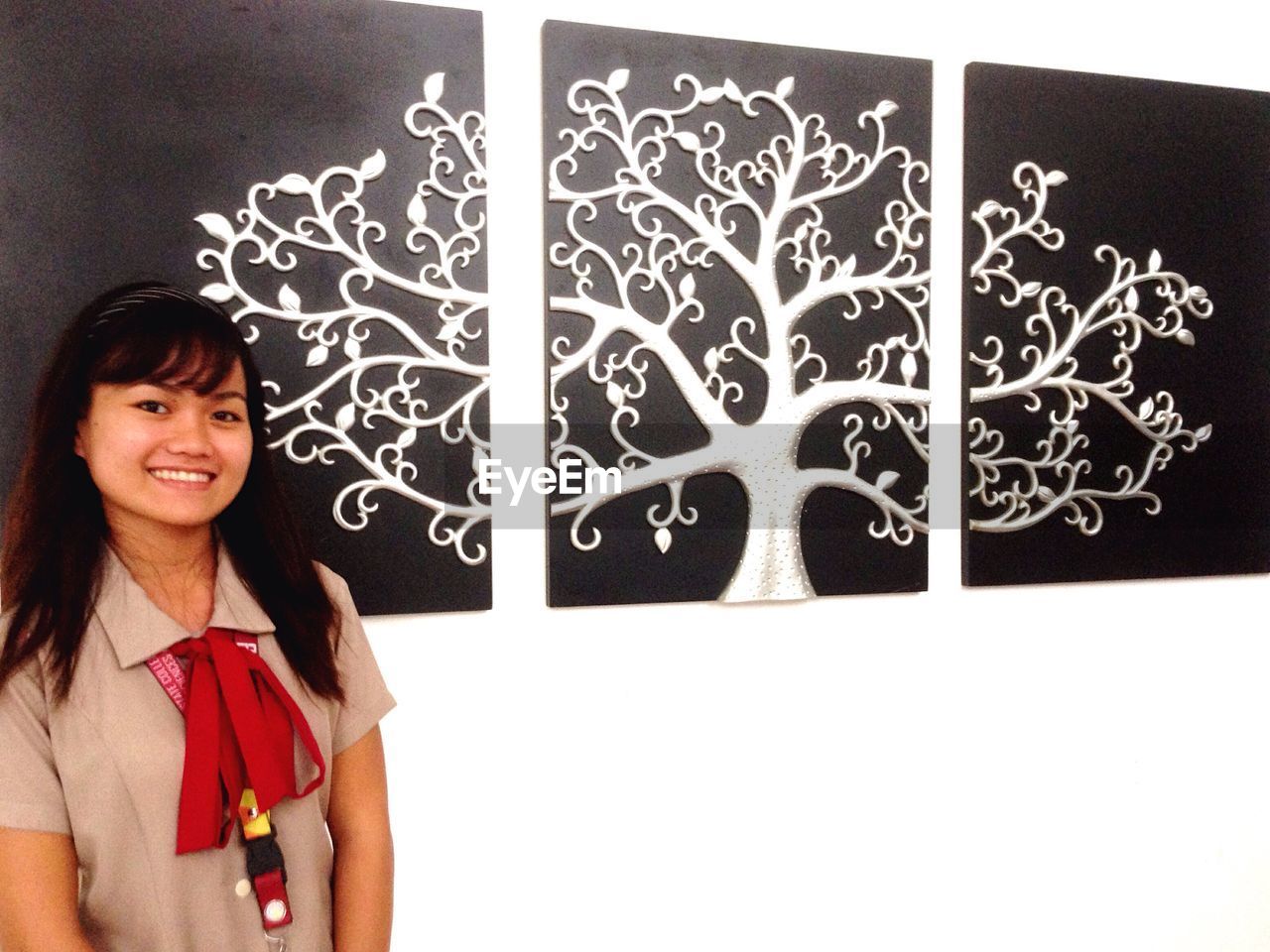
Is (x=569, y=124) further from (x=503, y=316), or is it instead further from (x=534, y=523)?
(x=534, y=523)

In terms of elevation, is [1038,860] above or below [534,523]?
below

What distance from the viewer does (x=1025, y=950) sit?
7.12 ft

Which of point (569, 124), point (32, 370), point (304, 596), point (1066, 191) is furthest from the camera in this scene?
point (1066, 191)

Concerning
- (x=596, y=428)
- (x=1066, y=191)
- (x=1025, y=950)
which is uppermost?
(x=1066, y=191)

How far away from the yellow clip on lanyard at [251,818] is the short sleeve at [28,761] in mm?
184

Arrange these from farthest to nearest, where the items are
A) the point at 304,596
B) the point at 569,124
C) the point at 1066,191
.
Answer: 1. the point at 1066,191
2. the point at 569,124
3. the point at 304,596

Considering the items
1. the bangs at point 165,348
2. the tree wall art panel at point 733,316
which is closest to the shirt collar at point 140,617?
the bangs at point 165,348

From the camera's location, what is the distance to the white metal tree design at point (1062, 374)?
206 centimetres

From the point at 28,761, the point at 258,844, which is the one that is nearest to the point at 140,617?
the point at 28,761

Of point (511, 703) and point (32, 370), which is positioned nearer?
point (32, 370)

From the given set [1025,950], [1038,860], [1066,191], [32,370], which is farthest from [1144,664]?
[32,370]

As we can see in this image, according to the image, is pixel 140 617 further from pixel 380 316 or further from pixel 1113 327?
pixel 1113 327

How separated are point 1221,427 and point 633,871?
4.98 ft

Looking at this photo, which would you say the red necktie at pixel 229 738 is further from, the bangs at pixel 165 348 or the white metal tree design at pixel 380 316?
the white metal tree design at pixel 380 316
